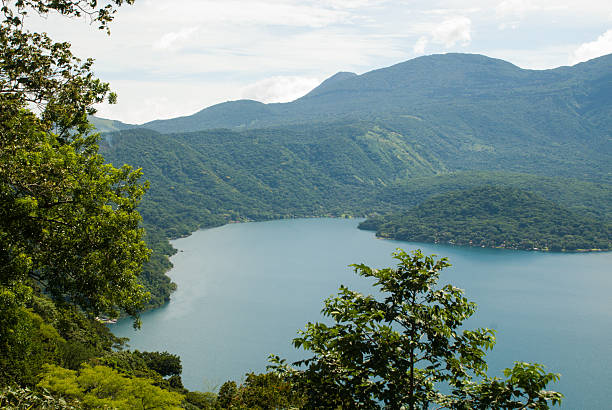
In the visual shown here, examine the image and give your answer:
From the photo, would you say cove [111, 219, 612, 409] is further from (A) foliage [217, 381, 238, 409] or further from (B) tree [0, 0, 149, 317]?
(B) tree [0, 0, 149, 317]

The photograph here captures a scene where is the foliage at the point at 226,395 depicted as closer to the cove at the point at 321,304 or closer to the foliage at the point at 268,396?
the foliage at the point at 268,396

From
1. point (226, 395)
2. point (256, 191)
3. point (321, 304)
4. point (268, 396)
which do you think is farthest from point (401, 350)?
point (256, 191)

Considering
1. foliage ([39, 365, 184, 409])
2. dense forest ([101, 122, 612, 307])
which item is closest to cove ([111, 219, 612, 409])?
foliage ([39, 365, 184, 409])

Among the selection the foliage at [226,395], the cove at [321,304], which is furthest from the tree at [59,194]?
the cove at [321,304]

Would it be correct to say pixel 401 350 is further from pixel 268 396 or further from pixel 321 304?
pixel 321 304

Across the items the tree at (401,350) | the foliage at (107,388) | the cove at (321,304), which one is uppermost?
the tree at (401,350)

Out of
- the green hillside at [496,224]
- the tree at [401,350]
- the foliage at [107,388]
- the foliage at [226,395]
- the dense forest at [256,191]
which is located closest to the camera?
the tree at [401,350]
